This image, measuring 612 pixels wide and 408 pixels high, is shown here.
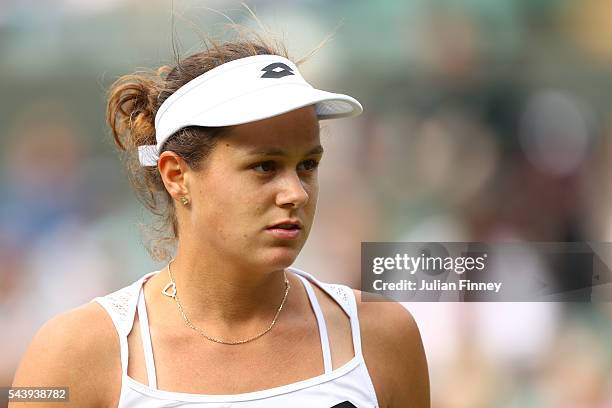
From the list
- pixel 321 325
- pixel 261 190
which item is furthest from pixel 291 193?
pixel 321 325

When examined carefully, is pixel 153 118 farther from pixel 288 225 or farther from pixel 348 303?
pixel 348 303

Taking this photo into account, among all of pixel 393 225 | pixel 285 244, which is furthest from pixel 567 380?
pixel 285 244

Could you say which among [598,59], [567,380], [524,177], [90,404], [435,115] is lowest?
[567,380]

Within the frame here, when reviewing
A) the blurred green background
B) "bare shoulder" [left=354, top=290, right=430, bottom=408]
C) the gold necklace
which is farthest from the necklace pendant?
the blurred green background

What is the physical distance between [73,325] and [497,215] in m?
1.29

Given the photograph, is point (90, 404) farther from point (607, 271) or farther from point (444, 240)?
point (607, 271)

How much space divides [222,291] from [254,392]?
0.19 metres

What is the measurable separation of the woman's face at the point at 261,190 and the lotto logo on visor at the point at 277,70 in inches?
3.7

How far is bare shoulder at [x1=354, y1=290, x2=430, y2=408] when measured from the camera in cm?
151

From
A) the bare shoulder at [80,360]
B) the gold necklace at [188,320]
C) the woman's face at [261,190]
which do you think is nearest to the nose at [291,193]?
the woman's face at [261,190]

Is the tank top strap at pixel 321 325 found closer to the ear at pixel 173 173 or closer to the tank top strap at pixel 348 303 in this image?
the tank top strap at pixel 348 303

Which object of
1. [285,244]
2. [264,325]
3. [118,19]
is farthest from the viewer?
[118,19]

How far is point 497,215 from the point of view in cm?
228

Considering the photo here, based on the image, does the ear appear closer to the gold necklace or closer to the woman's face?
the woman's face
